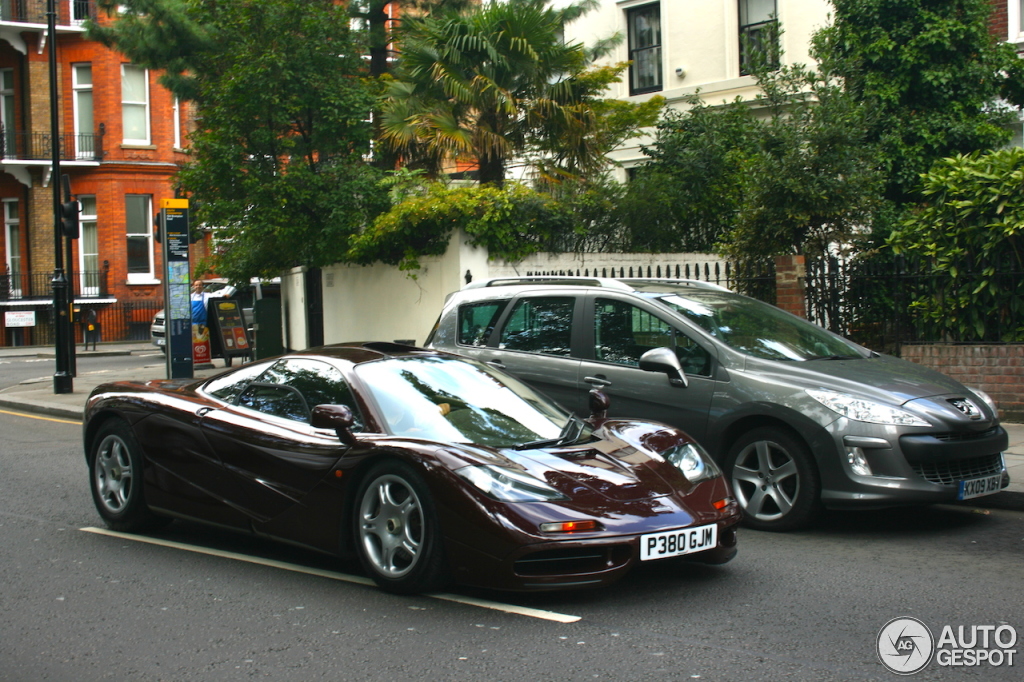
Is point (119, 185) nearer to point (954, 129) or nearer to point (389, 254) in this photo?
point (389, 254)

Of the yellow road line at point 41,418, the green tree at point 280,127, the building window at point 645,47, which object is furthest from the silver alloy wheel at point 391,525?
the building window at point 645,47

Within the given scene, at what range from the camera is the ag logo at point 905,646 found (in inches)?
171

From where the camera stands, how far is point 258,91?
16.1 metres

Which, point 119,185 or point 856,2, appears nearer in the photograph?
point 856,2

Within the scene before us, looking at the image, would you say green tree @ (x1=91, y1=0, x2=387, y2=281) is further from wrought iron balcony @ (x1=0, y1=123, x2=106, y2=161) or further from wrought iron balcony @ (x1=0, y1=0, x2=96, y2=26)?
wrought iron balcony @ (x1=0, y1=0, x2=96, y2=26)

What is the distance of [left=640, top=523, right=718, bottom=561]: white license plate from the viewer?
16.7ft

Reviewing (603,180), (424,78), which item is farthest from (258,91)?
(603,180)

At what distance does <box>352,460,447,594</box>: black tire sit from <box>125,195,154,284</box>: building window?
3277 centimetres

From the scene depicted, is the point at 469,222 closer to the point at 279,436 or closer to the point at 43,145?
the point at 279,436

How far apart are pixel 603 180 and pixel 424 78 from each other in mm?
3481

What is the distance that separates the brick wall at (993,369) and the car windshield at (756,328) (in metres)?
3.80

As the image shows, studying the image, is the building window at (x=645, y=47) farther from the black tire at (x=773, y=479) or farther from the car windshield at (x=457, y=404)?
the car windshield at (x=457, y=404)

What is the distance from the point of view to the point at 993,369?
1136 centimetres

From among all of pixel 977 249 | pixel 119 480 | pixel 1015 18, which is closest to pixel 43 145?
pixel 1015 18
